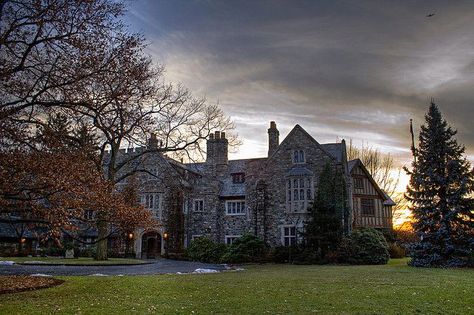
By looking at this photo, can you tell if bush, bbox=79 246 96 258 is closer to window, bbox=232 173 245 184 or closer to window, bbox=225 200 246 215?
window, bbox=225 200 246 215

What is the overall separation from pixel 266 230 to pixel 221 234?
18.5 ft

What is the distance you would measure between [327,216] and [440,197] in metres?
7.23

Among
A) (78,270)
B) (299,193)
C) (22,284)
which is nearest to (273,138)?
(299,193)

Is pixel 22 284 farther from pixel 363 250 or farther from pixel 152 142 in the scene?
pixel 363 250

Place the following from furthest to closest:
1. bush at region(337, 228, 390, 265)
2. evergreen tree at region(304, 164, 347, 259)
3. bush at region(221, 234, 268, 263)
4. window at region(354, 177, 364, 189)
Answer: window at region(354, 177, 364, 189), bush at region(221, 234, 268, 263), evergreen tree at region(304, 164, 347, 259), bush at region(337, 228, 390, 265)

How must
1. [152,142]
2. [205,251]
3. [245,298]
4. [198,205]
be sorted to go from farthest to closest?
[198,205], [205,251], [152,142], [245,298]

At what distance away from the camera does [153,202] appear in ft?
132

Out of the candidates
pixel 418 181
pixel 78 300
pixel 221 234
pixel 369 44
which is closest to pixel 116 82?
pixel 78 300

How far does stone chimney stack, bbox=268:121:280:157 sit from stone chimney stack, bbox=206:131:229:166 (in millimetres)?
4772

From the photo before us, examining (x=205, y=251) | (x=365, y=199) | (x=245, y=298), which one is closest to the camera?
(x=245, y=298)

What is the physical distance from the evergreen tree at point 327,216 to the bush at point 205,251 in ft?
23.0

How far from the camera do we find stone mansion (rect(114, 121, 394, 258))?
1329 inches

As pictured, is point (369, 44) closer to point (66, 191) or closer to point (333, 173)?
point (66, 191)


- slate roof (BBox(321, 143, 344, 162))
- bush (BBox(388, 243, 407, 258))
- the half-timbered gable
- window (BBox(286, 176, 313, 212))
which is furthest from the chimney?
bush (BBox(388, 243, 407, 258))
